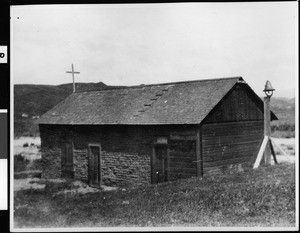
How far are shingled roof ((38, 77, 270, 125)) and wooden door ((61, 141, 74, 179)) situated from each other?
1379 mm

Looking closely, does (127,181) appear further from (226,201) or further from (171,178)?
(226,201)

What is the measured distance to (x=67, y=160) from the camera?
20.1m

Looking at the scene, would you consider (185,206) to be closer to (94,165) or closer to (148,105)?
(148,105)

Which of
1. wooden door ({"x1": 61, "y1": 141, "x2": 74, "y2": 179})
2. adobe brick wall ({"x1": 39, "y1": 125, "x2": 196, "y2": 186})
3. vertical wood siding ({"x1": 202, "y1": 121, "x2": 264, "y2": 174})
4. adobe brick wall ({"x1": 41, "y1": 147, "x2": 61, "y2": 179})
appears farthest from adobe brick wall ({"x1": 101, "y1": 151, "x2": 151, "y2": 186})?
adobe brick wall ({"x1": 41, "y1": 147, "x2": 61, "y2": 179})

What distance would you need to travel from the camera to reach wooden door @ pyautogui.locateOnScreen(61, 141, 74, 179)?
19891 millimetres

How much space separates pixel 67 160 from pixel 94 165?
7.27ft

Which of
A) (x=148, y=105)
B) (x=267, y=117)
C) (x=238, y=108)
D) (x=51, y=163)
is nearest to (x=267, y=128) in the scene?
(x=267, y=117)

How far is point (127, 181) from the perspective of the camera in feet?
56.3

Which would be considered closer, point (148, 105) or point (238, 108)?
point (238, 108)

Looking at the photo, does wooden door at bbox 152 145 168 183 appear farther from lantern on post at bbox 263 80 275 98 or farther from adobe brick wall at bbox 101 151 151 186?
lantern on post at bbox 263 80 275 98

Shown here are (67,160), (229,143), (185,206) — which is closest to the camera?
(185,206)

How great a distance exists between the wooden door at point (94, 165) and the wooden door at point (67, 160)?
1574 mm

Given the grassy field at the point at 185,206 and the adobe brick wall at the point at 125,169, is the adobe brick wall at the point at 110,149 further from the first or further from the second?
the grassy field at the point at 185,206

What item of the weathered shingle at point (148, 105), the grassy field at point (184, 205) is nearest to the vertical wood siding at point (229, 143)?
the weathered shingle at point (148, 105)
